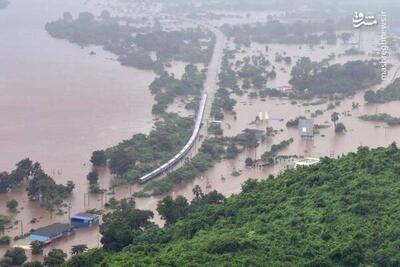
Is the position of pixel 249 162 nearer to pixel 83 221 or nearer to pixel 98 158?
pixel 98 158

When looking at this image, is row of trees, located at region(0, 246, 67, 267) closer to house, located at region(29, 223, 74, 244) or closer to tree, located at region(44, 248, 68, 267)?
tree, located at region(44, 248, 68, 267)

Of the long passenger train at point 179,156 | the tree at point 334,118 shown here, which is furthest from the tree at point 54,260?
the tree at point 334,118

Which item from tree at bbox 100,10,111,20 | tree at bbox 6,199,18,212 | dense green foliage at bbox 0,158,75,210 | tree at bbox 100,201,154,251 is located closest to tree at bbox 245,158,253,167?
dense green foliage at bbox 0,158,75,210

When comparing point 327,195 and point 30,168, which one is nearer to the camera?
point 327,195

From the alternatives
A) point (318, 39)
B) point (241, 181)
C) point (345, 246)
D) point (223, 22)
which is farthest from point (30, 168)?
point (223, 22)

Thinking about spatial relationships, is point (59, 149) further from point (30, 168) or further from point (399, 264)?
point (399, 264)

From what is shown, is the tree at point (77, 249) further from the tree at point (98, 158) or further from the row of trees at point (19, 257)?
the tree at point (98, 158)
